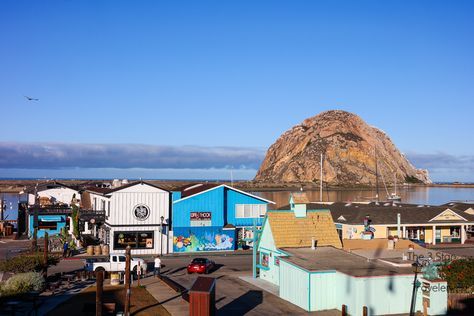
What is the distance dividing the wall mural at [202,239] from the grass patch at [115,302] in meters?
18.0

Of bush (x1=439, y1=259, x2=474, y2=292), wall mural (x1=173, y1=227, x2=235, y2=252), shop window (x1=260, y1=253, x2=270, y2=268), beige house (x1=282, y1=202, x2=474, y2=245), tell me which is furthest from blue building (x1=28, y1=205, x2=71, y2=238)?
bush (x1=439, y1=259, x2=474, y2=292)

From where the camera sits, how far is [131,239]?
50.2 metres

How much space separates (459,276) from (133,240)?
2879 cm

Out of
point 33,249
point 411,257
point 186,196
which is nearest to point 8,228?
point 33,249

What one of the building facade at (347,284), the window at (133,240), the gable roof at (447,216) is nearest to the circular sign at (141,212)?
the window at (133,240)

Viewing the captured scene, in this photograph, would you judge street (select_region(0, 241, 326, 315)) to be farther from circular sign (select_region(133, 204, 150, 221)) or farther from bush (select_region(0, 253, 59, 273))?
circular sign (select_region(133, 204, 150, 221))

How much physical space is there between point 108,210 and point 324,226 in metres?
21.3

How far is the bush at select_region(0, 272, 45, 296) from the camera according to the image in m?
30.4

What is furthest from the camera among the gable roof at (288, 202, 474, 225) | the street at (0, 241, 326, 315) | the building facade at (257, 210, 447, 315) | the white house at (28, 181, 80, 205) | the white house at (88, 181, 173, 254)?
the white house at (28, 181, 80, 205)

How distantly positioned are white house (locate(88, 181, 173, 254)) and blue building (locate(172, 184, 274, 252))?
3.36ft

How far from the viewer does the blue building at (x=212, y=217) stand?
5175 cm

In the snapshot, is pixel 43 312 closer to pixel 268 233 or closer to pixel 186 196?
pixel 268 233

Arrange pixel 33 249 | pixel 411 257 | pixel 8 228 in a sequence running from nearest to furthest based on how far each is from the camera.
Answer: pixel 411 257 < pixel 33 249 < pixel 8 228

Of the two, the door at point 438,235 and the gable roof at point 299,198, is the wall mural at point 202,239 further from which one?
the door at point 438,235
